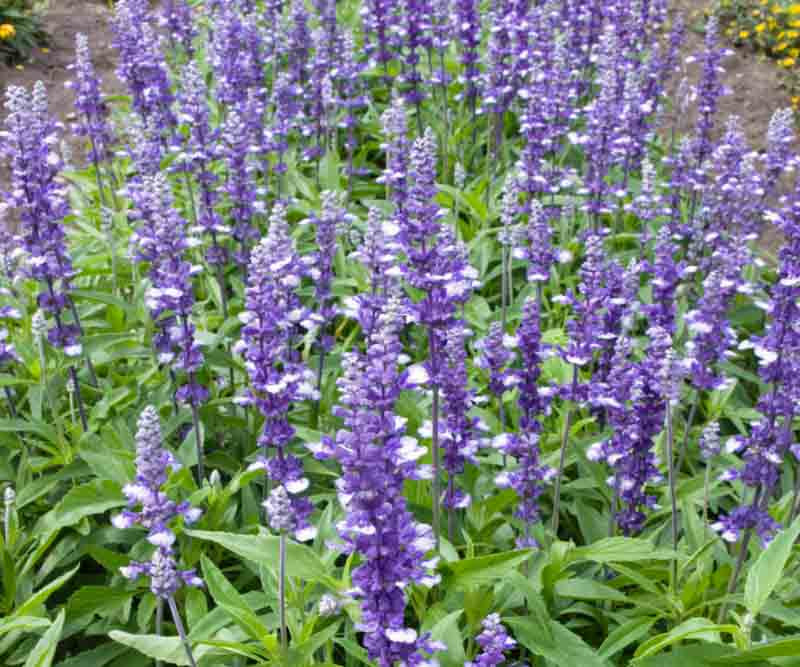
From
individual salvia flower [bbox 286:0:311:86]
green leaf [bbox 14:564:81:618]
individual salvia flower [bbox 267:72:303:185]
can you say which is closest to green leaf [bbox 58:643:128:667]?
green leaf [bbox 14:564:81:618]

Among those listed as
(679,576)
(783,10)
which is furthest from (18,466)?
(783,10)

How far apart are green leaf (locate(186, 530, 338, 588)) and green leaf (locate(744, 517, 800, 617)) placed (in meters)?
1.66

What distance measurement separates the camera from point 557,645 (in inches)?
164

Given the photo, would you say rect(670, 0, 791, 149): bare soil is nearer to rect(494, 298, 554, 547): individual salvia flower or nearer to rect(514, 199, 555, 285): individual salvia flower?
rect(514, 199, 555, 285): individual salvia flower

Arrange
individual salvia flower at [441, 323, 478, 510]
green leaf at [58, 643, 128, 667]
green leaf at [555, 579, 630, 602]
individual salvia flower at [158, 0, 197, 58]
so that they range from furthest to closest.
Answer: individual salvia flower at [158, 0, 197, 58], green leaf at [58, 643, 128, 667], green leaf at [555, 579, 630, 602], individual salvia flower at [441, 323, 478, 510]

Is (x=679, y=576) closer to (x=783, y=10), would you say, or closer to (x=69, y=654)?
(x=69, y=654)

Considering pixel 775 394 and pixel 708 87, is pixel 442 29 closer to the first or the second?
pixel 708 87

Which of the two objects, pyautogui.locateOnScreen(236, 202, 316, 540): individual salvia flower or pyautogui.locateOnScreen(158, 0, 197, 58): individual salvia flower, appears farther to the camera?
pyautogui.locateOnScreen(158, 0, 197, 58): individual salvia flower

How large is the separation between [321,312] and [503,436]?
4.31ft

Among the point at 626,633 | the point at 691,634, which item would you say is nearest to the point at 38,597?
the point at 626,633

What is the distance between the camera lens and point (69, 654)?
4945mm

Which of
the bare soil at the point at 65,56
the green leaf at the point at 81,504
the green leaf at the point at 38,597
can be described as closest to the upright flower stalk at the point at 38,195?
the green leaf at the point at 81,504

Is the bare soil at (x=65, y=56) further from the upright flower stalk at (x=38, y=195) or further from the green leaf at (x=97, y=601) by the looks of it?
the green leaf at (x=97, y=601)

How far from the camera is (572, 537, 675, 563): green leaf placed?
4.20 metres
